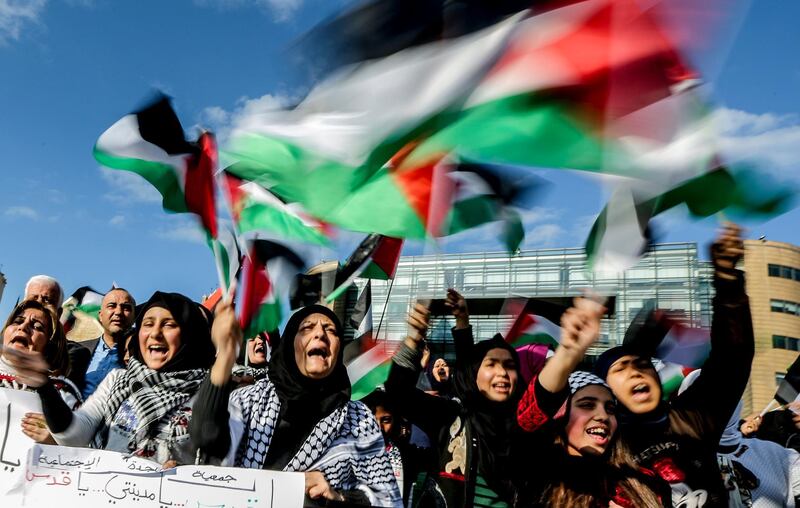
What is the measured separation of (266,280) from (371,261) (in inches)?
29.4

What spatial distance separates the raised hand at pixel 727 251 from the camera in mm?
3068

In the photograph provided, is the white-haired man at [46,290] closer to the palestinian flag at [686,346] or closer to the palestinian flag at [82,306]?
the palestinian flag at [82,306]

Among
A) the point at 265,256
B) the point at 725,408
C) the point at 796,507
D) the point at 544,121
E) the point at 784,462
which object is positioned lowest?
the point at 796,507

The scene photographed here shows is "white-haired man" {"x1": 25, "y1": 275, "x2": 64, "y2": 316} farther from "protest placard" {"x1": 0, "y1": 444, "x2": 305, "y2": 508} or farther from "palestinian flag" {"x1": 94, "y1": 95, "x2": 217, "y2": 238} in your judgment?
"protest placard" {"x1": 0, "y1": 444, "x2": 305, "y2": 508}

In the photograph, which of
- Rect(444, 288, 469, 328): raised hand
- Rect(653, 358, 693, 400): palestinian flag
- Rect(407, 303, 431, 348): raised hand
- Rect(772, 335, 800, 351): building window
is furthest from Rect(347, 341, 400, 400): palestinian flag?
Rect(772, 335, 800, 351): building window

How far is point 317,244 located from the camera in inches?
185

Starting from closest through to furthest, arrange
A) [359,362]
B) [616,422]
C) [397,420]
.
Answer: [616,422] < [359,362] < [397,420]

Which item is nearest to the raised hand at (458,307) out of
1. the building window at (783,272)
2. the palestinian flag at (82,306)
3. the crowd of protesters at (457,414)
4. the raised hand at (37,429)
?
the crowd of protesters at (457,414)

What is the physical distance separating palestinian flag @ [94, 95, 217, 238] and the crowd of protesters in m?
0.69

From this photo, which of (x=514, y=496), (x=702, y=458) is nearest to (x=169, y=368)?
(x=514, y=496)

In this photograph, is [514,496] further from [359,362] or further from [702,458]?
[359,362]

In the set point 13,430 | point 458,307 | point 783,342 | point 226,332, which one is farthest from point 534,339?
point 783,342

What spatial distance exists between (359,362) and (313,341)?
1.60 metres

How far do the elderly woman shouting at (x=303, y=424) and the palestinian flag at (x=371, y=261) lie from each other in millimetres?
1431
